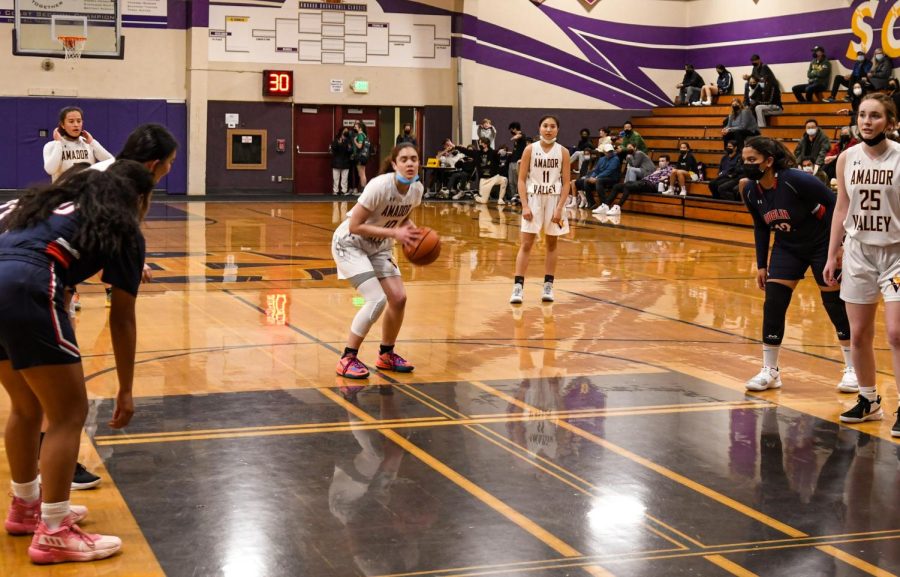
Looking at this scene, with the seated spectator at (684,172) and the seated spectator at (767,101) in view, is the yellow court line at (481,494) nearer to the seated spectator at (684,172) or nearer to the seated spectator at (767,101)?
the seated spectator at (684,172)

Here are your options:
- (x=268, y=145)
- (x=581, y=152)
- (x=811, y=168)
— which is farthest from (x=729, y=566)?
(x=268, y=145)

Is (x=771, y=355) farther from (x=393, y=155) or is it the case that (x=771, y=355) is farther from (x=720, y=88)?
(x=720, y=88)

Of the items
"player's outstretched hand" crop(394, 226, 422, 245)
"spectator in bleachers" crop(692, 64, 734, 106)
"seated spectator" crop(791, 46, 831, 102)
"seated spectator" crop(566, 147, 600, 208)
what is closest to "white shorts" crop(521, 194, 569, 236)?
"player's outstretched hand" crop(394, 226, 422, 245)

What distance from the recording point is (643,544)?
4.50 meters

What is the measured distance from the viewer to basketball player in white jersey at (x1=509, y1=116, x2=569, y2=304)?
10.8 meters

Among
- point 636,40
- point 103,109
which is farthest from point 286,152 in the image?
point 636,40

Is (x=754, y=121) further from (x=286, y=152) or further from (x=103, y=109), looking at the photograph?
(x=103, y=109)

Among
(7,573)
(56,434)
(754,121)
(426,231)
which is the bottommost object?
(7,573)

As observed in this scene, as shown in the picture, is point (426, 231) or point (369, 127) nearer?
point (426, 231)

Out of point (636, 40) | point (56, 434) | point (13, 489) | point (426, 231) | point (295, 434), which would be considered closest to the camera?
point (56, 434)

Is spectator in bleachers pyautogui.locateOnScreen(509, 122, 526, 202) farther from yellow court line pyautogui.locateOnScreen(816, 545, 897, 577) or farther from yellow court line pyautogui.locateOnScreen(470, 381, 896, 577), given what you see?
yellow court line pyautogui.locateOnScreen(816, 545, 897, 577)

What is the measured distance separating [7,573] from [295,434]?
2.16 m

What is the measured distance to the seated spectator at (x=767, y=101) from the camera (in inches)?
989

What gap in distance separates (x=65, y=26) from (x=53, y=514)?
835 inches
